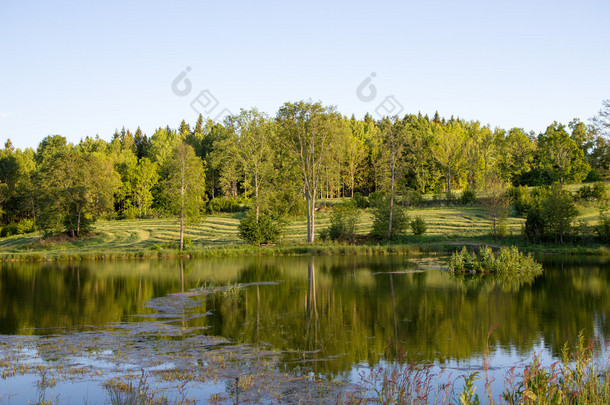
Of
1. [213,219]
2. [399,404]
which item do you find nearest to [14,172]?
[213,219]

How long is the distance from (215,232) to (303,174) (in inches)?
552

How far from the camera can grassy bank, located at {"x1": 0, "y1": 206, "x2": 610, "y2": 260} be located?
41031mm

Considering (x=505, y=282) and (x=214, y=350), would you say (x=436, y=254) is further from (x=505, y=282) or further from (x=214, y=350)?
(x=214, y=350)

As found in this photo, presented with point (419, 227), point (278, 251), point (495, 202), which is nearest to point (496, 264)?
point (495, 202)

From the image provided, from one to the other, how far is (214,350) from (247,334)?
6.59 ft

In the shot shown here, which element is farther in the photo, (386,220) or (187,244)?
(386,220)

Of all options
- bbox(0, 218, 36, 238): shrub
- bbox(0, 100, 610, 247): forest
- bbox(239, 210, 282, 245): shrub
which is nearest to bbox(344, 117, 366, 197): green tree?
bbox(0, 100, 610, 247): forest

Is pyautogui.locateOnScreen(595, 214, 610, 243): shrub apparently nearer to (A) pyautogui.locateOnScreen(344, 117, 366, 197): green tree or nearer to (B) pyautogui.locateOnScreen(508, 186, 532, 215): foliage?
(B) pyautogui.locateOnScreen(508, 186, 532, 215): foliage

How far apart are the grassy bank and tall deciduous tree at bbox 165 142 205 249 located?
2882 mm

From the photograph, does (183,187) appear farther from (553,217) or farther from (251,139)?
(553,217)

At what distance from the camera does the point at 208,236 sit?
56.4 metres

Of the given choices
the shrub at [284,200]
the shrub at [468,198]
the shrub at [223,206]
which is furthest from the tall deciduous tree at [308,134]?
the shrub at [223,206]

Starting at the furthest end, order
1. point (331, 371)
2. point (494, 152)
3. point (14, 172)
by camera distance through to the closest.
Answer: point (494, 152) → point (14, 172) → point (331, 371)

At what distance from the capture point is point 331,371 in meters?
10.4
